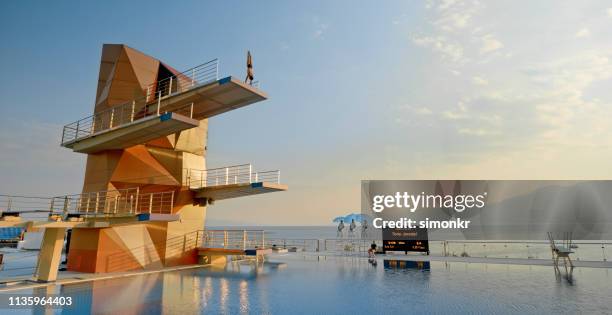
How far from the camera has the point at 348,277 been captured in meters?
15.8

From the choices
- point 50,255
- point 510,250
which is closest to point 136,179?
point 50,255

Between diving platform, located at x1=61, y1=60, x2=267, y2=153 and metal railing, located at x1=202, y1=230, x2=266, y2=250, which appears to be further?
metal railing, located at x1=202, y1=230, x2=266, y2=250

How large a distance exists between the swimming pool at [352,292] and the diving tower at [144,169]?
2781 mm

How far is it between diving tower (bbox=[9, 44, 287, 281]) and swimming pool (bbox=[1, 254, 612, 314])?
278 cm

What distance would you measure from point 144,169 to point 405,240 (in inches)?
682

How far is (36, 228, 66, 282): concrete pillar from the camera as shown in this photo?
14492 millimetres

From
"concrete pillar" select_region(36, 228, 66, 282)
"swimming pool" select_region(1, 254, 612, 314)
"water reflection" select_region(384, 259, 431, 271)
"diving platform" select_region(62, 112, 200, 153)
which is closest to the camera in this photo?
"swimming pool" select_region(1, 254, 612, 314)

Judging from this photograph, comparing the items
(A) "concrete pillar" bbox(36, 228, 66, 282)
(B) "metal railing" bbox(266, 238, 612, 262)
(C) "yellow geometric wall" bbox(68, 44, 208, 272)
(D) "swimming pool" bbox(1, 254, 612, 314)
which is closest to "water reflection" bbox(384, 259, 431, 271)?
(D) "swimming pool" bbox(1, 254, 612, 314)

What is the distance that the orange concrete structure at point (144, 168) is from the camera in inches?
679

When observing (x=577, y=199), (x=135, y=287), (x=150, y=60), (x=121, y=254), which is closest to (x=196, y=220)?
(x=121, y=254)

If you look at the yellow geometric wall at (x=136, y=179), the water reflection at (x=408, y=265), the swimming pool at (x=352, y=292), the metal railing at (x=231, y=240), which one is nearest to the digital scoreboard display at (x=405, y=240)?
the water reflection at (x=408, y=265)

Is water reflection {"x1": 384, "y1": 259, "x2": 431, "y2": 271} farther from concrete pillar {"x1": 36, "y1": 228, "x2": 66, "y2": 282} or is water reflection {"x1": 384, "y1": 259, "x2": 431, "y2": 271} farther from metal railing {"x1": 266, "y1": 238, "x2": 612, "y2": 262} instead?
concrete pillar {"x1": 36, "y1": 228, "x2": 66, "y2": 282}

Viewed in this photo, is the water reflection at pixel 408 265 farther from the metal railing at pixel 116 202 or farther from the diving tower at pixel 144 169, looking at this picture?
the metal railing at pixel 116 202

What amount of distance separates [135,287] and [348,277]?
8.56 meters
